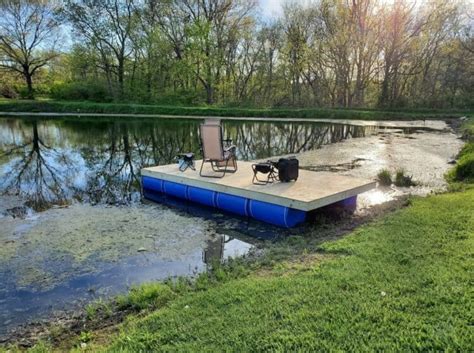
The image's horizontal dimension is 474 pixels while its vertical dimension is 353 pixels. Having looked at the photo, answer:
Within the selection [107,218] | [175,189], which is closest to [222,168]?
[175,189]

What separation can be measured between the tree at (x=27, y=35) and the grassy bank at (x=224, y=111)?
5.25m

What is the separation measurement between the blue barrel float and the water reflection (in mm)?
428

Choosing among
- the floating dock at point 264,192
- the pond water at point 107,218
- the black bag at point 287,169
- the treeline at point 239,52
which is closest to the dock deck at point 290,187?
the floating dock at point 264,192

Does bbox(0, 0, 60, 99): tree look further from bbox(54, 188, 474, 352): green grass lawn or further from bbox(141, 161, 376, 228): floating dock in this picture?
bbox(54, 188, 474, 352): green grass lawn

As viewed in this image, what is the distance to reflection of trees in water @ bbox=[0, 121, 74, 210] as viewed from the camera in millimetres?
7562

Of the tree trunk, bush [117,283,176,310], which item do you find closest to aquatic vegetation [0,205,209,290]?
bush [117,283,176,310]

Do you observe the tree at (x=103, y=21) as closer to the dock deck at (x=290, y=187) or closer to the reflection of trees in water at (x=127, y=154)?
the reflection of trees in water at (x=127, y=154)

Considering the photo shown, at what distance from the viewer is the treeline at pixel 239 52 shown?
28672 millimetres

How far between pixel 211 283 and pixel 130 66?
115 ft

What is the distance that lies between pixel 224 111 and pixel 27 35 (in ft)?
68.3

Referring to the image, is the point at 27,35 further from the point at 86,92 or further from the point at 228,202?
the point at 228,202

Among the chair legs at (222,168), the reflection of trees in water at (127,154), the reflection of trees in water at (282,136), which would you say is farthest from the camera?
the reflection of trees in water at (282,136)

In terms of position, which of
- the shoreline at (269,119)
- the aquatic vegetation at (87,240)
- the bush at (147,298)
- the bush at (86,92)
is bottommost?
the aquatic vegetation at (87,240)

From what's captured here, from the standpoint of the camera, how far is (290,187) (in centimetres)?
607
